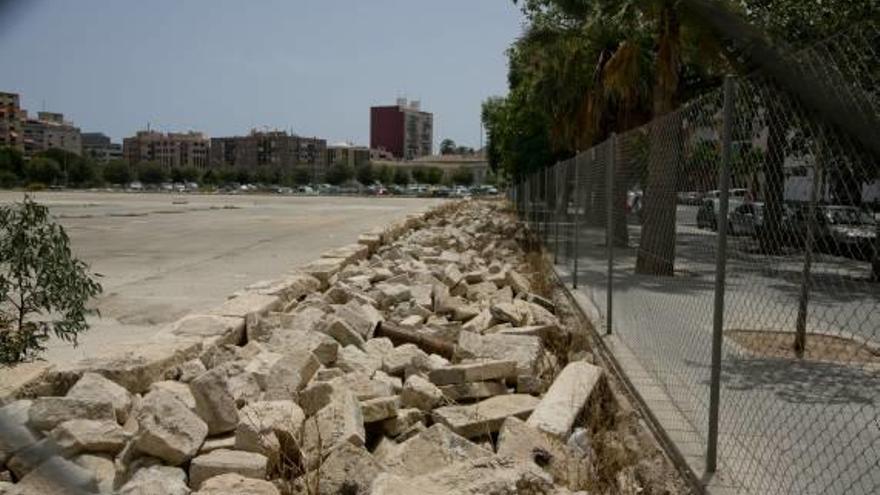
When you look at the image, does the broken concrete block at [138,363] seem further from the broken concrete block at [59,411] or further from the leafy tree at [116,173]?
the leafy tree at [116,173]

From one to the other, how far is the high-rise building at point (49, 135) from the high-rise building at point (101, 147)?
23998 millimetres

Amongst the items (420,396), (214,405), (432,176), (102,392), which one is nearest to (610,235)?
(420,396)

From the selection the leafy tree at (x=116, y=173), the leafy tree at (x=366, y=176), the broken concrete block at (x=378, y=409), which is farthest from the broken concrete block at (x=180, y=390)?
the leafy tree at (x=366, y=176)

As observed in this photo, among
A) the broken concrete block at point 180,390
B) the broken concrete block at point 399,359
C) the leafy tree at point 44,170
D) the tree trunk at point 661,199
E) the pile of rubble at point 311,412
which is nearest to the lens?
the pile of rubble at point 311,412

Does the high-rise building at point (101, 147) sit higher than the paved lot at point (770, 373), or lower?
higher

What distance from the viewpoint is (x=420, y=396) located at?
507cm

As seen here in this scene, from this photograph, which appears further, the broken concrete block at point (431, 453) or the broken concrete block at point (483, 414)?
the broken concrete block at point (483, 414)

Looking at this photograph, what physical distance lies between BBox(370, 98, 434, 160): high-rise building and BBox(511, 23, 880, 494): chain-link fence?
172825mm

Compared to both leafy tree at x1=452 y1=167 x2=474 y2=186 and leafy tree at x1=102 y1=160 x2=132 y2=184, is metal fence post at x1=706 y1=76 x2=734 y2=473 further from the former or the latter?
leafy tree at x1=452 y1=167 x2=474 y2=186

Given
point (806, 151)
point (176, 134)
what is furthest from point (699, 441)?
point (176, 134)

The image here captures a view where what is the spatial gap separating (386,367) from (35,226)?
2.55 metres

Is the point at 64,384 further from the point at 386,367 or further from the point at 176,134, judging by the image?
the point at 176,134

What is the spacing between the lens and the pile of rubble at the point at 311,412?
365 cm

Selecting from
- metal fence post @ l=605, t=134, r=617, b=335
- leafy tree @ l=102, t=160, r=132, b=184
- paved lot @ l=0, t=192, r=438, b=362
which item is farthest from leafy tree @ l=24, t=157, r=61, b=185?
metal fence post @ l=605, t=134, r=617, b=335
